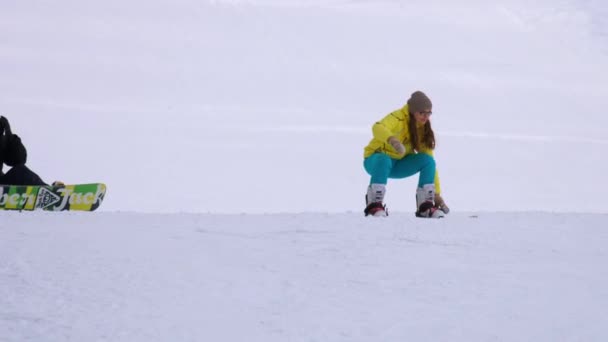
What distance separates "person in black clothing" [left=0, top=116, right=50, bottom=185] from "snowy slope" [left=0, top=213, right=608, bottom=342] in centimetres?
348

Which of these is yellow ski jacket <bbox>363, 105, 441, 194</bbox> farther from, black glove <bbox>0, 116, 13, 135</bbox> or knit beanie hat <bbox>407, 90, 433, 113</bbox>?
black glove <bbox>0, 116, 13, 135</bbox>

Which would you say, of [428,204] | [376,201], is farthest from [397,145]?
[428,204]

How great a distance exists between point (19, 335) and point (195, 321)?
0.85 meters

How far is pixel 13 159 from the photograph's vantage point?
33.6ft


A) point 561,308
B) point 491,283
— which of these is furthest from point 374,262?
point 561,308

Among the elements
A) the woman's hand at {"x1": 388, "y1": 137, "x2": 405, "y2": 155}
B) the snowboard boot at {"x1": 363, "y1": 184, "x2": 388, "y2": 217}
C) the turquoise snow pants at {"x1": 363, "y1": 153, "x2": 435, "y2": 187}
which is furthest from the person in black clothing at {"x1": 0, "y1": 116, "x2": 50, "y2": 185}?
the woman's hand at {"x1": 388, "y1": 137, "x2": 405, "y2": 155}

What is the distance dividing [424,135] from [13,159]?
218 inches

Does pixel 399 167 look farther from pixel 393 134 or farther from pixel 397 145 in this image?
pixel 397 145

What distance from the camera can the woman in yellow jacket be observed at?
25.1ft

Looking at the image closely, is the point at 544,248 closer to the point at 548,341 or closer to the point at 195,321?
the point at 548,341

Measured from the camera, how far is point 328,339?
3.80 meters

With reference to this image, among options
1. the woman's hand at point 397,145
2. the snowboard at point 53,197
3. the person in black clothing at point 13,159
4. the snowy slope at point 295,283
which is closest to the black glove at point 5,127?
the person in black clothing at point 13,159

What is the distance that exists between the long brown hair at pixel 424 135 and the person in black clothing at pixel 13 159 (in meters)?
5.28

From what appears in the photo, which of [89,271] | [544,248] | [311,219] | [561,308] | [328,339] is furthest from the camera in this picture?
[311,219]
